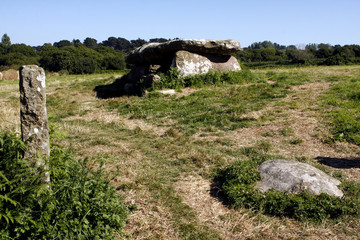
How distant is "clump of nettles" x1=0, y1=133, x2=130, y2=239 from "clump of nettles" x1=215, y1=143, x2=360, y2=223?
1.96 m

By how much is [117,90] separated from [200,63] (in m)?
4.35

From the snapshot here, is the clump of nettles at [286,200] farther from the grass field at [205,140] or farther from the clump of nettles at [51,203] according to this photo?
the clump of nettles at [51,203]

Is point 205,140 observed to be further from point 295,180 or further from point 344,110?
point 344,110

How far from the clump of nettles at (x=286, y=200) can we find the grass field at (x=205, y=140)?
13cm

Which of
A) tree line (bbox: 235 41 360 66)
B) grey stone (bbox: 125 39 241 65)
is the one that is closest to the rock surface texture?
grey stone (bbox: 125 39 241 65)

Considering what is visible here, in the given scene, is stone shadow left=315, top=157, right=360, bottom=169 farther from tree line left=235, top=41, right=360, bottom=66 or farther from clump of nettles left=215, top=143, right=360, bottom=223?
tree line left=235, top=41, right=360, bottom=66

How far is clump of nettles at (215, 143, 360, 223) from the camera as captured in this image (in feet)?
15.2

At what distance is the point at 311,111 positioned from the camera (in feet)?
31.9

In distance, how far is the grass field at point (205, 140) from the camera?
4.60m

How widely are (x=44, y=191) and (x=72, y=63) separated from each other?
93.2 feet

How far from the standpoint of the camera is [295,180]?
5.21m

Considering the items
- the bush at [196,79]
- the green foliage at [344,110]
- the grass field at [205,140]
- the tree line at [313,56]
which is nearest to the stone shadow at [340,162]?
the grass field at [205,140]

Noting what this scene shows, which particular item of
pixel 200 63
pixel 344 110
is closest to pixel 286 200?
pixel 344 110

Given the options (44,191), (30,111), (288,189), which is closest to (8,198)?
(44,191)
